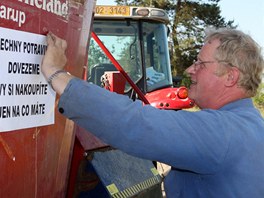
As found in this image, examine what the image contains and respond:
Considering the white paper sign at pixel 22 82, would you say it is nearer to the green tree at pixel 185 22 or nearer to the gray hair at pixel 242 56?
the gray hair at pixel 242 56

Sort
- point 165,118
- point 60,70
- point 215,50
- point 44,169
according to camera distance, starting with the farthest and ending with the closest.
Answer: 1. point 44,169
2. point 215,50
3. point 60,70
4. point 165,118

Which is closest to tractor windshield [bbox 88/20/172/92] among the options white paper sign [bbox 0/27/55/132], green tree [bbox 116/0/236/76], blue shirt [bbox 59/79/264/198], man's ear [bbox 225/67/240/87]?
white paper sign [bbox 0/27/55/132]

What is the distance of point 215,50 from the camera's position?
204cm

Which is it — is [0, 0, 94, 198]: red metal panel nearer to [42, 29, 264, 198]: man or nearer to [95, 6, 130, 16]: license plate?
[42, 29, 264, 198]: man

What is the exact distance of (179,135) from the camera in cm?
170

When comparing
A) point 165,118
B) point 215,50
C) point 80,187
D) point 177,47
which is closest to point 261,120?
point 215,50

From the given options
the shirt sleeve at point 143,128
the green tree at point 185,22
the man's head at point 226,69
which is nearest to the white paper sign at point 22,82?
the shirt sleeve at point 143,128

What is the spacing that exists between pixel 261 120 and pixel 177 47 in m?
26.7

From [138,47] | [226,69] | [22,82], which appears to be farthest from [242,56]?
[138,47]

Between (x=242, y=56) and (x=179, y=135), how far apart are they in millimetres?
488

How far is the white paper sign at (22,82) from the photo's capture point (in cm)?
186

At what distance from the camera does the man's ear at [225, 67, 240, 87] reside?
2.00 metres

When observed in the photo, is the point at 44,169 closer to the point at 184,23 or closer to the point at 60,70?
the point at 60,70

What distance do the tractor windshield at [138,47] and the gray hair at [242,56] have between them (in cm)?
520
